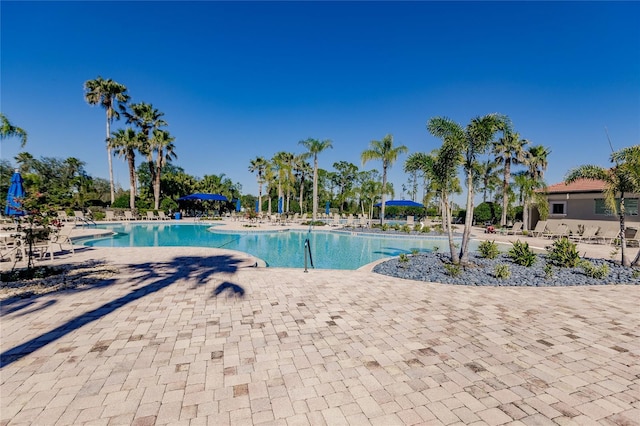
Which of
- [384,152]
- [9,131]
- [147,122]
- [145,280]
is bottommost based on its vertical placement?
[145,280]

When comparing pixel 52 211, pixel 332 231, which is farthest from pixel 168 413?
pixel 332 231

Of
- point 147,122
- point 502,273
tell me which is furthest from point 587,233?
point 147,122

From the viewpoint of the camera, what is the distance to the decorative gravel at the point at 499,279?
6.93 m

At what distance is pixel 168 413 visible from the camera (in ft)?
7.68

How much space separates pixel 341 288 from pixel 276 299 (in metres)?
1.50

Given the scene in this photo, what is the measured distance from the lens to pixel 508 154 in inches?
936

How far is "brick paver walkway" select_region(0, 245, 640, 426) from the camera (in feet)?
7.87

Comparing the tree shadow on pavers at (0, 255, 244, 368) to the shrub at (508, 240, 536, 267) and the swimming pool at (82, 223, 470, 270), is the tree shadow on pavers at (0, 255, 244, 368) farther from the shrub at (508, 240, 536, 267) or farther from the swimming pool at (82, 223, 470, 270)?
the shrub at (508, 240, 536, 267)

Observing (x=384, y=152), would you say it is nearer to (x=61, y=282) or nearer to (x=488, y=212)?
(x=488, y=212)

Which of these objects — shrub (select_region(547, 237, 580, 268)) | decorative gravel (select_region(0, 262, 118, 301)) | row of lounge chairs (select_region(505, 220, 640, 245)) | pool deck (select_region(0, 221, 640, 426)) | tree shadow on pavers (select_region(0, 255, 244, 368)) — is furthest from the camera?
row of lounge chairs (select_region(505, 220, 640, 245))

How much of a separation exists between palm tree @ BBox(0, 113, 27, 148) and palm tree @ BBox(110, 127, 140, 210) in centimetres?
2212

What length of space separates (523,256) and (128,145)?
31890 millimetres

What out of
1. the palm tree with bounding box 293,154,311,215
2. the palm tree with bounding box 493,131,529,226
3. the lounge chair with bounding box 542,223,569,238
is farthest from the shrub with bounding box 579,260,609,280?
the palm tree with bounding box 293,154,311,215

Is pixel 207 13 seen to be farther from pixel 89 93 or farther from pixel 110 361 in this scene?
pixel 89 93
